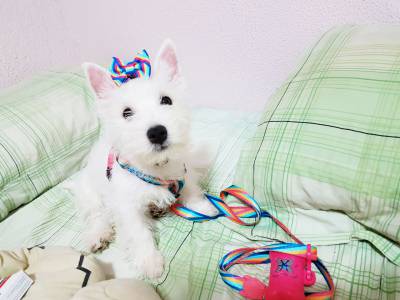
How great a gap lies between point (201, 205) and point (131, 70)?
658 mm

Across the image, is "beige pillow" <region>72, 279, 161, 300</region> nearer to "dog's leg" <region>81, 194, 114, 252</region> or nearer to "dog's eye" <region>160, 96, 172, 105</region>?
"dog's leg" <region>81, 194, 114, 252</region>

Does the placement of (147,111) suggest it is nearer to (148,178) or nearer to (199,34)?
(148,178)

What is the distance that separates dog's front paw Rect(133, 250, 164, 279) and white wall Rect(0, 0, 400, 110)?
3.76ft

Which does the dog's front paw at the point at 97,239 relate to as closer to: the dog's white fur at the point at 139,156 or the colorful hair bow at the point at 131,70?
the dog's white fur at the point at 139,156

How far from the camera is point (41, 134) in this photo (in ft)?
5.16

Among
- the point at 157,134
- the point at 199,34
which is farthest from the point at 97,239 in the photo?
Answer: the point at 199,34

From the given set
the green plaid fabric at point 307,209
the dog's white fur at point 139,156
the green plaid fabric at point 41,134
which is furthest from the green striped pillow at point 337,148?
the green plaid fabric at point 41,134

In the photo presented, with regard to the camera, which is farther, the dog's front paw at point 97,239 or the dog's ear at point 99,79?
the dog's front paw at point 97,239

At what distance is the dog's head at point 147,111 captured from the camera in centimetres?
101

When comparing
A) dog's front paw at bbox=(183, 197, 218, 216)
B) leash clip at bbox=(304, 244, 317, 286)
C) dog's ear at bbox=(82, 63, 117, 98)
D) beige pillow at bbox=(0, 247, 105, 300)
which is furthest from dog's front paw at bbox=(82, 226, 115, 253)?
leash clip at bbox=(304, 244, 317, 286)

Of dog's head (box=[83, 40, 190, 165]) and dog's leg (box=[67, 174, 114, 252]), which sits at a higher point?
dog's head (box=[83, 40, 190, 165])

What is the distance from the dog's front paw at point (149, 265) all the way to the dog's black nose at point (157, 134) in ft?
1.47

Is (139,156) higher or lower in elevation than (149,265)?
higher

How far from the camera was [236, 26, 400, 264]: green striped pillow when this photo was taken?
99 centimetres
